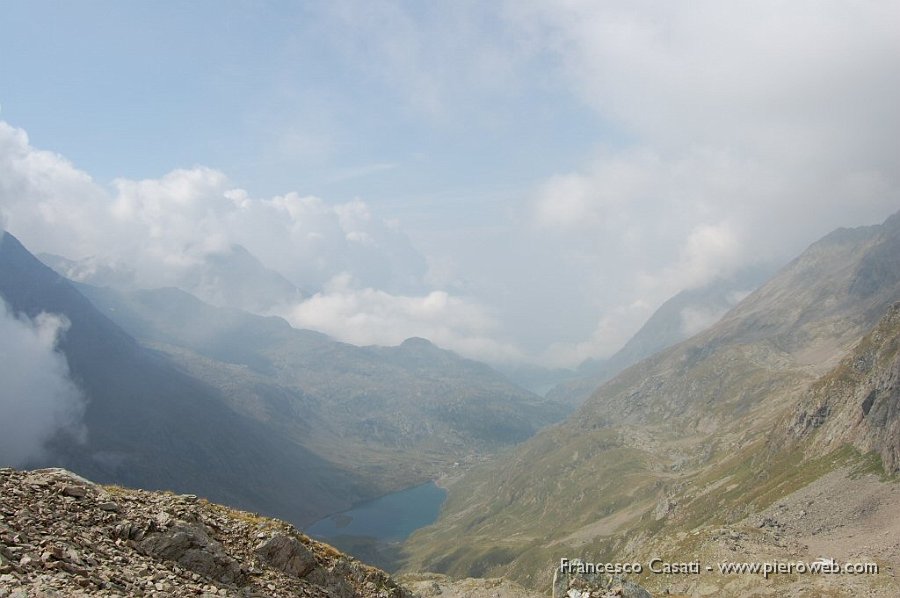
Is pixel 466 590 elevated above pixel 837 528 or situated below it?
below

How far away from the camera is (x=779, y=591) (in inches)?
3445

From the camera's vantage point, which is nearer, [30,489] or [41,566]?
[41,566]

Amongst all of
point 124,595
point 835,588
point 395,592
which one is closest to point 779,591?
point 835,588

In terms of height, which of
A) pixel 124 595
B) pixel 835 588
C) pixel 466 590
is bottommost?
pixel 466 590

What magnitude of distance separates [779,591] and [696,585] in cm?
1400

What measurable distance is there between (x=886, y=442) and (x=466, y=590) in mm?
165774

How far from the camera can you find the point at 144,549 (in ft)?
98.9

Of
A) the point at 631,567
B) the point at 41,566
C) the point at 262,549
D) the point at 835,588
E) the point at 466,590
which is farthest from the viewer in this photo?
the point at 466,590

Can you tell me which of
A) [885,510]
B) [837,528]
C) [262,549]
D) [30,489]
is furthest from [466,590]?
[885,510]

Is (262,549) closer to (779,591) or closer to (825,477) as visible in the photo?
(779,591)

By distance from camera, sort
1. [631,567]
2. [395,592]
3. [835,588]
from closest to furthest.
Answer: [395,592]
[835,588]
[631,567]

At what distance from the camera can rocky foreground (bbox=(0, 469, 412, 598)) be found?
23.1 metres

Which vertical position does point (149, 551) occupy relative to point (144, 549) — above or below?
below

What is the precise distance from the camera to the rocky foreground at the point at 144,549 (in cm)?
2314
